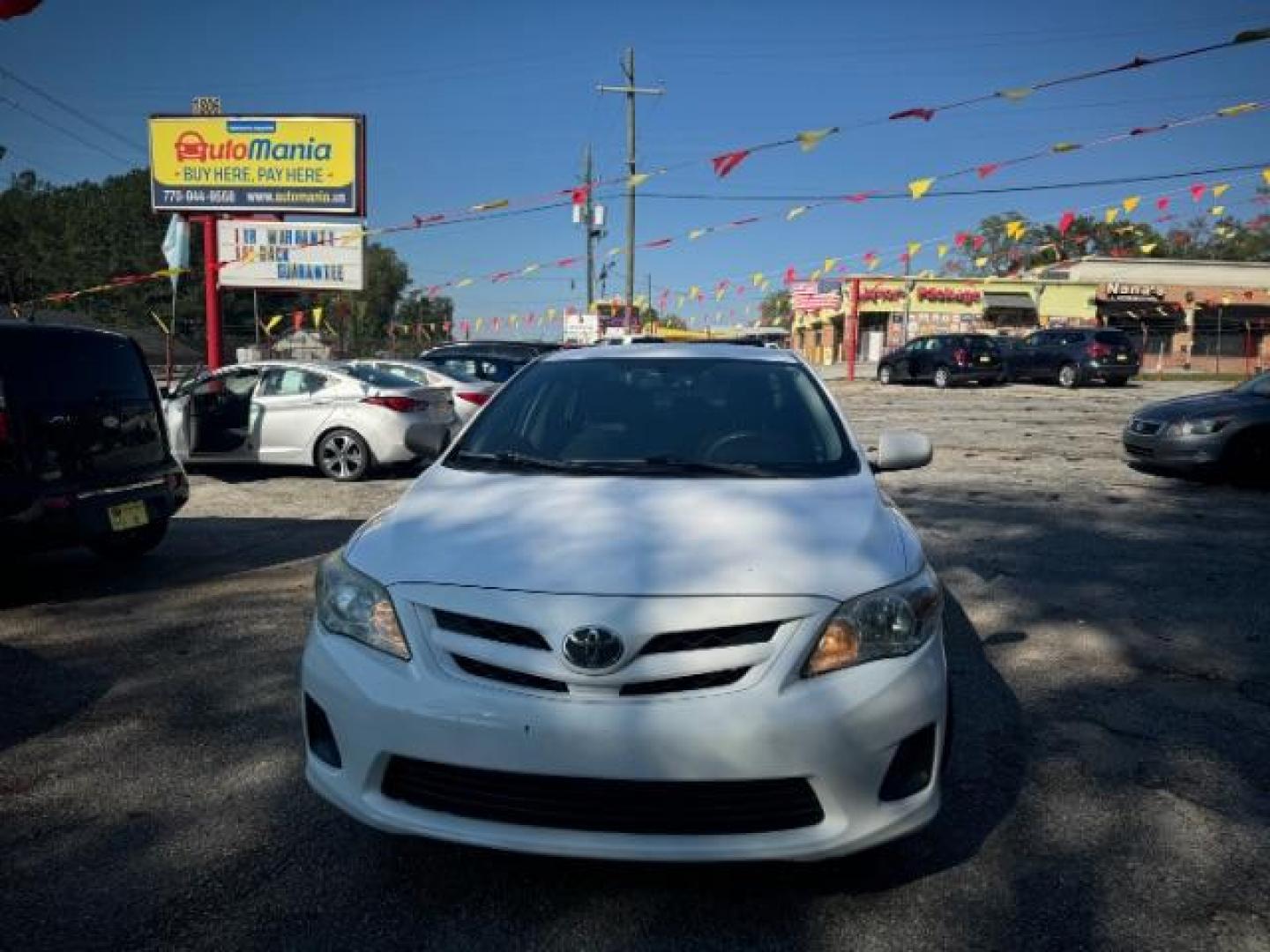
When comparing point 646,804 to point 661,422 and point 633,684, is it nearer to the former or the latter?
point 633,684

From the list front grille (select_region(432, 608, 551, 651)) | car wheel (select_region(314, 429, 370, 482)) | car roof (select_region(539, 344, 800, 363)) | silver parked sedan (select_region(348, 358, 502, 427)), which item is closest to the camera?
front grille (select_region(432, 608, 551, 651))

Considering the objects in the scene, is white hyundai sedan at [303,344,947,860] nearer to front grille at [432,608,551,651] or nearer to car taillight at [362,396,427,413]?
front grille at [432,608,551,651]

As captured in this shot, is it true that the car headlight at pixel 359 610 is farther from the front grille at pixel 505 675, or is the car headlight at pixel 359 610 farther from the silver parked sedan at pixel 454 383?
the silver parked sedan at pixel 454 383

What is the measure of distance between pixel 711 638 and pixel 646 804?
1.39ft

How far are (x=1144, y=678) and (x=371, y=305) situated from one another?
280ft

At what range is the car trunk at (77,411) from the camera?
16.8 ft

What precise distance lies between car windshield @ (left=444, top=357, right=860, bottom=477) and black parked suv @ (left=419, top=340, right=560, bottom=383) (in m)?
9.75

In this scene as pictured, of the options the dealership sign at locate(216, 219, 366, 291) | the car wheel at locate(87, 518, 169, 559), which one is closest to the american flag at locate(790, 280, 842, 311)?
the dealership sign at locate(216, 219, 366, 291)

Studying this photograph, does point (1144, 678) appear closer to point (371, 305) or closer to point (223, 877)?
point (223, 877)

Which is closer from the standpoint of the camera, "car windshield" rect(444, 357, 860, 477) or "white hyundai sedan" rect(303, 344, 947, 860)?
"white hyundai sedan" rect(303, 344, 947, 860)

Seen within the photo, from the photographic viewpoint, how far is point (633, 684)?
7.54 ft

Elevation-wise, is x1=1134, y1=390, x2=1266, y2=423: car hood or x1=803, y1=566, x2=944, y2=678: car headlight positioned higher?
x1=1134, y1=390, x2=1266, y2=423: car hood

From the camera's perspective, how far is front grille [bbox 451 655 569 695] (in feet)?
7.61

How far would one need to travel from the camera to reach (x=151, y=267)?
2325 inches
